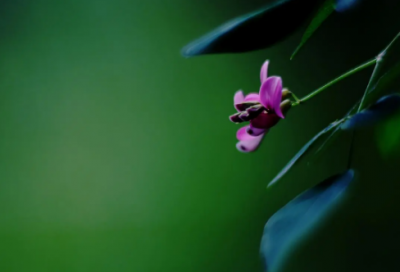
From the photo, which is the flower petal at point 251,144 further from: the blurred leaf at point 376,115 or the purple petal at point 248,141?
the blurred leaf at point 376,115

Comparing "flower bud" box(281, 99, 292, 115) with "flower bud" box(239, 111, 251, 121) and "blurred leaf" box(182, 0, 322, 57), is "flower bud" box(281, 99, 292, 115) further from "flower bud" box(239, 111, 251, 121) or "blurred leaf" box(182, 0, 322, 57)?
"blurred leaf" box(182, 0, 322, 57)

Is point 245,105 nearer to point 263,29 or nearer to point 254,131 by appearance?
point 254,131

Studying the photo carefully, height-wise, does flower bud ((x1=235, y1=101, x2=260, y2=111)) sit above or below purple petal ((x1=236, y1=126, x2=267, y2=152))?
above

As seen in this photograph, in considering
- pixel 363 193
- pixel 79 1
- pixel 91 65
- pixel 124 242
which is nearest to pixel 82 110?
pixel 91 65

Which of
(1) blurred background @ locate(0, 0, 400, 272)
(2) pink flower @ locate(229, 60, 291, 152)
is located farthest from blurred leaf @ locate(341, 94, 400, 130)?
(1) blurred background @ locate(0, 0, 400, 272)

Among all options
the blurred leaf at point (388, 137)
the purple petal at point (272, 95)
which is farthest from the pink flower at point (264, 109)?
the blurred leaf at point (388, 137)
